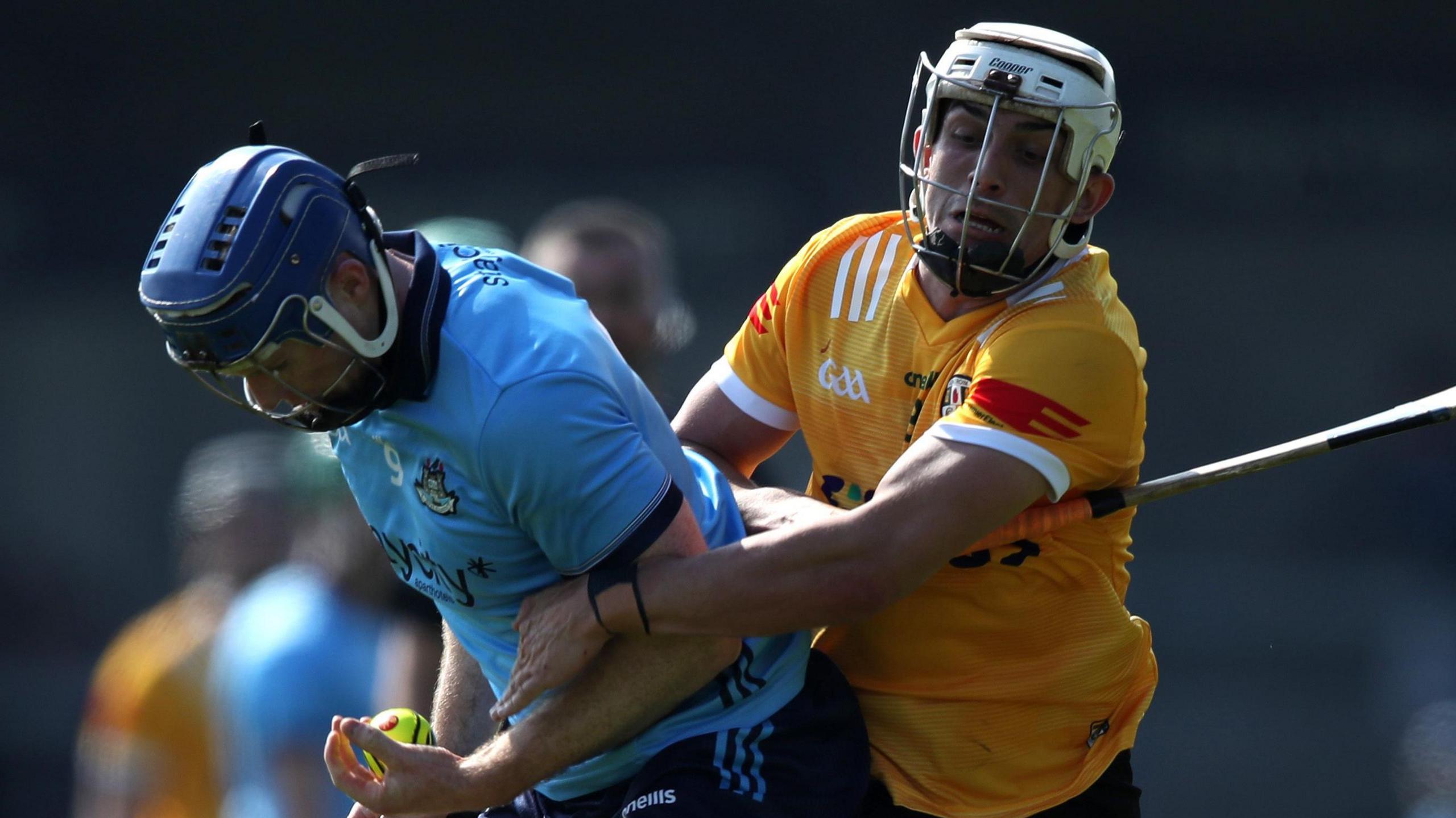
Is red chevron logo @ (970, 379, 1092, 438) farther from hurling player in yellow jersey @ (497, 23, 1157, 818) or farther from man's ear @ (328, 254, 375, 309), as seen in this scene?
man's ear @ (328, 254, 375, 309)

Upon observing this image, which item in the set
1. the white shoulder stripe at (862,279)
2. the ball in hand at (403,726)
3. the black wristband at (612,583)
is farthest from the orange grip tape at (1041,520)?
the ball in hand at (403,726)

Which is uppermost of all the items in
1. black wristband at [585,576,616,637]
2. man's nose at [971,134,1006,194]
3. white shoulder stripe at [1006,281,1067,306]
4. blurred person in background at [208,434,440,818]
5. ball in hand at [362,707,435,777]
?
man's nose at [971,134,1006,194]

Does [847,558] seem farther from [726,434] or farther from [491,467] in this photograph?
[726,434]

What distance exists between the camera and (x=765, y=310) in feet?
9.57

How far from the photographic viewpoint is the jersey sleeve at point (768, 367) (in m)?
2.87

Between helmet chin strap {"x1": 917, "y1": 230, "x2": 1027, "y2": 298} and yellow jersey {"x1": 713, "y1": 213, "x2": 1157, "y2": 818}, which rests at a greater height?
helmet chin strap {"x1": 917, "y1": 230, "x2": 1027, "y2": 298}

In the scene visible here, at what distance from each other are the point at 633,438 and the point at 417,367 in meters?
0.31

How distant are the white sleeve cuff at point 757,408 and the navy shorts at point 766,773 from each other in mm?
489

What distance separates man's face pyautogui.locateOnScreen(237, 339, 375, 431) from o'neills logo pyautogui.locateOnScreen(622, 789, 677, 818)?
70cm

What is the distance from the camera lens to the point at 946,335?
2.64 meters

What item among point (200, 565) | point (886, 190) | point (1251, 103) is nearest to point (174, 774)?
point (200, 565)

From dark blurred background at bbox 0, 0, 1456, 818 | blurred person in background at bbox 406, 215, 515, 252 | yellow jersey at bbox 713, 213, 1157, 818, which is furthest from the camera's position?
dark blurred background at bbox 0, 0, 1456, 818

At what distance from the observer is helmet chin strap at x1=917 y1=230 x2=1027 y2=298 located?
2.55 metres

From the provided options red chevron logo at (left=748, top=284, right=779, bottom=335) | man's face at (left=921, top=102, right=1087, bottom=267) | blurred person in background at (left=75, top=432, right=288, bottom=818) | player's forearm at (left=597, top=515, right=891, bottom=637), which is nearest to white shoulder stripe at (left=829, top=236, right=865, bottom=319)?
red chevron logo at (left=748, top=284, right=779, bottom=335)
